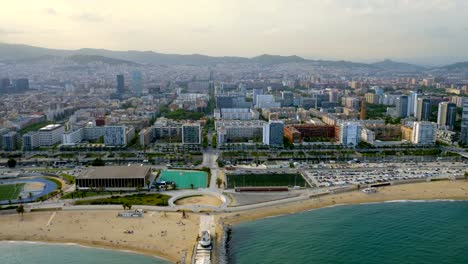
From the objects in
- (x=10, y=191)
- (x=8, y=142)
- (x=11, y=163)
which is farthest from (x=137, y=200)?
(x=8, y=142)

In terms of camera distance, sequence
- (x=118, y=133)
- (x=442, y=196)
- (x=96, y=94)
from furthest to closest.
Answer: (x=96, y=94) → (x=118, y=133) → (x=442, y=196)

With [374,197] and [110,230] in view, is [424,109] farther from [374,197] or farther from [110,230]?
[110,230]

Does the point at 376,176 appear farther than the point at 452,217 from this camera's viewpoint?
Yes

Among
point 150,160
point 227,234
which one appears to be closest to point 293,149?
point 150,160

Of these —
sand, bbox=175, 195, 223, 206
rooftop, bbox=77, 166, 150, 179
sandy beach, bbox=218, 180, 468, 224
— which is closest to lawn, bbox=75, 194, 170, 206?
sand, bbox=175, 195, 223, 206

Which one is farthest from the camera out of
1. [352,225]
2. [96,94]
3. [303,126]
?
[96,94]

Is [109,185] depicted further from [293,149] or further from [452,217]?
[452,217]
